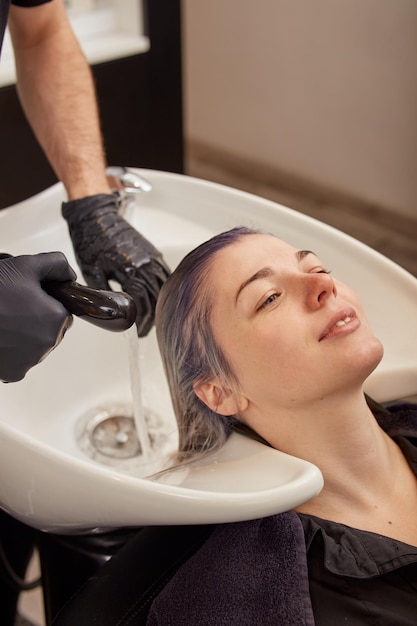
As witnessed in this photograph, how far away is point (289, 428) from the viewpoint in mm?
1075

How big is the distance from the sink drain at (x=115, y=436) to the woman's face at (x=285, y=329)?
0.39 m

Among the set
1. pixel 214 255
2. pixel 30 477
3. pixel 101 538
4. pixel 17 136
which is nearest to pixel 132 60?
pixel 17 136

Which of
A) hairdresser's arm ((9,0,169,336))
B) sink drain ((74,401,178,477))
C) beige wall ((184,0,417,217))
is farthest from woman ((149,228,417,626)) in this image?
beige wall ((184,0,417,217))

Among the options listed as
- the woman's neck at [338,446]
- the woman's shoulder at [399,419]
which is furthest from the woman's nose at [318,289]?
the woman's shoulder at [399,419]

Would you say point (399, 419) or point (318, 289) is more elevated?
point (318, 289)

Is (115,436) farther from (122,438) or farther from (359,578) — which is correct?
(359,578)

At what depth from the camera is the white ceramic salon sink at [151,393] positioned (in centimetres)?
85

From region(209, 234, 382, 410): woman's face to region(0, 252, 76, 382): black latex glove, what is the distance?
242 millimetres

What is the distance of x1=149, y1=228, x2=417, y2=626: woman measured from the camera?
973mm

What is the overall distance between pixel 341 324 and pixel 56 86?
0.85m

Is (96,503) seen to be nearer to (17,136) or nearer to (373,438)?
(373,438)

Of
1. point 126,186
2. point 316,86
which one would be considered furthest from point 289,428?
point 316,86

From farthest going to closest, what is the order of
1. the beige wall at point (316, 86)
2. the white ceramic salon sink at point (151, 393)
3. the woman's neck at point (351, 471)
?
the beige wall at point (316, 86)
the woman's neck at point (351, 471)
the white ceramic salon sink at point (151, 393)

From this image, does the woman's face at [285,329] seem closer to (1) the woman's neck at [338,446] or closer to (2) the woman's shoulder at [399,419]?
(1) the woman's neck at [338,446]
